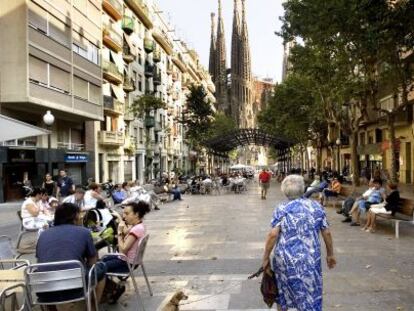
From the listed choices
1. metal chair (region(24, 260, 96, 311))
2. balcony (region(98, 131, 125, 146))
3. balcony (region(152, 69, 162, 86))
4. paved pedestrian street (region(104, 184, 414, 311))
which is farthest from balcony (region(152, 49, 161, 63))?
metal chair (region(24, 260, 96, 311))

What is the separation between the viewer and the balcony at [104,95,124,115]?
4340 cm

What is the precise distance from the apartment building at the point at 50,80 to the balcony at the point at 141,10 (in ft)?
41.4

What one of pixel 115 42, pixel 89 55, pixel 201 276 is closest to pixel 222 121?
pixel 115 42

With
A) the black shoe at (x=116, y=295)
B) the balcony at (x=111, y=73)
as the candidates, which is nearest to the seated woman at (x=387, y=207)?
the black shoe at (x=116, y=295)

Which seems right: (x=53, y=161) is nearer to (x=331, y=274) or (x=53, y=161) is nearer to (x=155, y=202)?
(x=155, y=202)

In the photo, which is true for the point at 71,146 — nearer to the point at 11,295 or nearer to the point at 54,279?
the point at 11,295

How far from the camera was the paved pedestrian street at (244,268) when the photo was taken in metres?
7.04

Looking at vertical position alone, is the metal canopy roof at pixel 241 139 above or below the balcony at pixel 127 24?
below

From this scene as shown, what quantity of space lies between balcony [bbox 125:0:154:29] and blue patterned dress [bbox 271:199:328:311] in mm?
49375

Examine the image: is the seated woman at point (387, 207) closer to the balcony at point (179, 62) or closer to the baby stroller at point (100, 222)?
the baby stroller at point (100, 222)

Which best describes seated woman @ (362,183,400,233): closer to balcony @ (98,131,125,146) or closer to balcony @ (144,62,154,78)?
balcony @ (98,131,125,146)

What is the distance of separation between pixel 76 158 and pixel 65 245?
110 feet

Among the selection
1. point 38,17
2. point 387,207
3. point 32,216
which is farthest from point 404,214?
point 38,17

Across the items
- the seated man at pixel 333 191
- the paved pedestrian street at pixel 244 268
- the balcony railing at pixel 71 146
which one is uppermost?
the balcony railing at pixel 71 146
